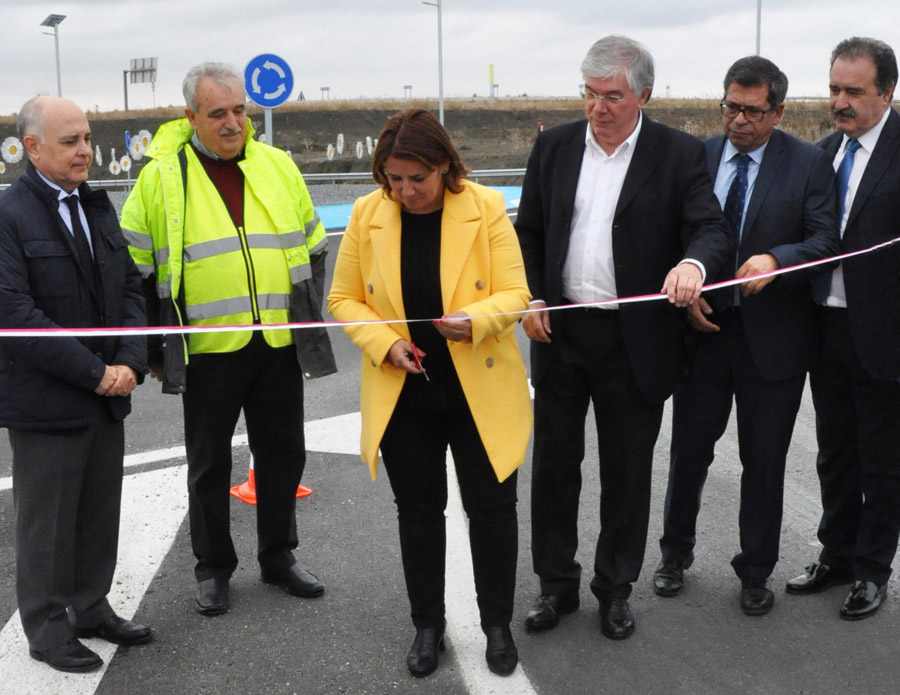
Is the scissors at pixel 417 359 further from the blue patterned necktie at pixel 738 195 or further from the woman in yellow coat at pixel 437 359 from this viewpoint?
the blue patterned necktie at pixel 738 195

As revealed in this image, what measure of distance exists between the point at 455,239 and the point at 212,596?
1972 millimetres

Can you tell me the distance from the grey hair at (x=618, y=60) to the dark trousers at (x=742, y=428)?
1.10 meters

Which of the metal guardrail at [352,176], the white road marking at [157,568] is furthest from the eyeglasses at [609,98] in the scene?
the metal guardrail at [352,176]

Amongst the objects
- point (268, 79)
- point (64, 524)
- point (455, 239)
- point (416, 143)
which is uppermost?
point (268, 79)

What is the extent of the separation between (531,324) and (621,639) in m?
1.32

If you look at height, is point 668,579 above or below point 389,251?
below

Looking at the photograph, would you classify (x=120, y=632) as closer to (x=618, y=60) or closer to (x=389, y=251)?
(x=389, y=251)

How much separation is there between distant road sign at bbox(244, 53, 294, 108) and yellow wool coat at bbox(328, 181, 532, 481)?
6656 millimetres

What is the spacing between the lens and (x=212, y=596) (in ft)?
14.6

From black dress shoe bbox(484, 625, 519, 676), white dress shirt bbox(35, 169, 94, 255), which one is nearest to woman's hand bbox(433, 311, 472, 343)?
black dress shoe bbox(484, 625, 519, 676)

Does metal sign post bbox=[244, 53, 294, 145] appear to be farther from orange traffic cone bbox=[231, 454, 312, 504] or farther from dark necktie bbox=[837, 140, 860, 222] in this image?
dark necktie bbox=[837, 140, 860, 222]

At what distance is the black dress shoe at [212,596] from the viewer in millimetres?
4398

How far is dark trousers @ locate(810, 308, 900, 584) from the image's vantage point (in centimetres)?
433

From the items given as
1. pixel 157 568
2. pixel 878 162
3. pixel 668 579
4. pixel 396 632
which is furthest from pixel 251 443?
pixel 878 162
